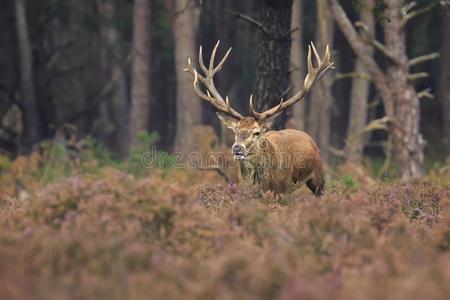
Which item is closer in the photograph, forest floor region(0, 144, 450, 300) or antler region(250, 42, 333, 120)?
forest floor region(0, 144, 450, 300)

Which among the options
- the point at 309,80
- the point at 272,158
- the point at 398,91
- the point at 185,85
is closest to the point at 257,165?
the point at 272,158

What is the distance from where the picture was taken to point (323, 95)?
2053 cm

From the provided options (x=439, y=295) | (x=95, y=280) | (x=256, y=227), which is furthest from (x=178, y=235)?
(x=439, y=295)

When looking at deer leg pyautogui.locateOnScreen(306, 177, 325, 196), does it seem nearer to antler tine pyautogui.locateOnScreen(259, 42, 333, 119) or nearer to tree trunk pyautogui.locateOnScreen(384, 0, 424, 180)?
antler tine pyautogui.locateOnScreen(259, 42, 333, 119)

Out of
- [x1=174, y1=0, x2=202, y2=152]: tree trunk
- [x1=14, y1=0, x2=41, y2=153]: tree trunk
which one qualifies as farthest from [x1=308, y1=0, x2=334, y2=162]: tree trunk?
[x1=14, y1=0, x2=41, y2=153]: tree trunk

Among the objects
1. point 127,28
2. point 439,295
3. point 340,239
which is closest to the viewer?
point 439,295

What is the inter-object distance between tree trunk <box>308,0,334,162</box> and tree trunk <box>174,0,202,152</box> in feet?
10.6

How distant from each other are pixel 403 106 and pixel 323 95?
14.2ft

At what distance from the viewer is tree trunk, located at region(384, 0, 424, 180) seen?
16.2m

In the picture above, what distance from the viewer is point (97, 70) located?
33469 mm

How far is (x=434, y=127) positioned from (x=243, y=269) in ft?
90.1

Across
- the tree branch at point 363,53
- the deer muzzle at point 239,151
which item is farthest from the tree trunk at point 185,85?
the deer muzzle at point 239,151

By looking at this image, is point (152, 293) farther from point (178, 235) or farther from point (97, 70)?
point (97, 70)

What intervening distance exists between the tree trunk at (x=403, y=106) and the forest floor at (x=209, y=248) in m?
6.95
